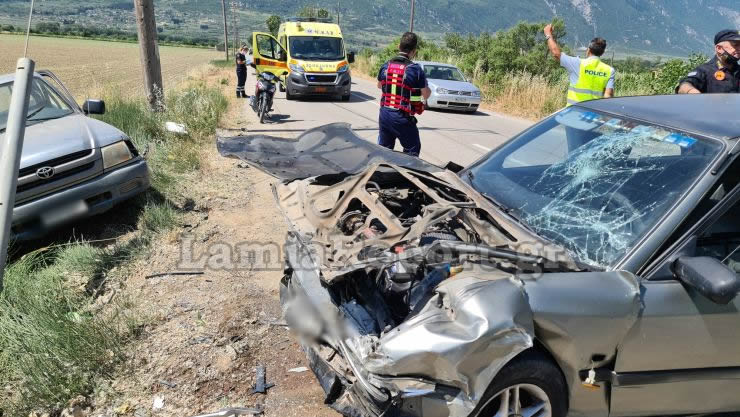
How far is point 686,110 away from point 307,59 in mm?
14932

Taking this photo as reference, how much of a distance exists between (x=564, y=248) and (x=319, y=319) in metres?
1.24

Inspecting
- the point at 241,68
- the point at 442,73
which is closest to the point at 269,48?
the point at 241,68

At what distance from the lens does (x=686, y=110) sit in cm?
300

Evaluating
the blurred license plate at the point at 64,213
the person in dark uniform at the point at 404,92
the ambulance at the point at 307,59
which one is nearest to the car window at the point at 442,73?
the ambulance at the point at 307,59

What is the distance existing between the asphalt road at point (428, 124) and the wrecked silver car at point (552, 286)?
5.14 m

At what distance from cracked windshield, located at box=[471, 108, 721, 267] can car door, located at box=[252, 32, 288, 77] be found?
1392 cm

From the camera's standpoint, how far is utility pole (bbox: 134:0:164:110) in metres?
8.59

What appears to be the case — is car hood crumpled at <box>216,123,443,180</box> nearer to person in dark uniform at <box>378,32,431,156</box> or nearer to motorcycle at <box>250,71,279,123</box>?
person in dark uniform at <box>378,32,431,156</box>

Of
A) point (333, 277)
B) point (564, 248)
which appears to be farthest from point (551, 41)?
point (333, 277)

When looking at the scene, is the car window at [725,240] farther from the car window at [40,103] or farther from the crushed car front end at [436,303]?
the car window at [40,103]

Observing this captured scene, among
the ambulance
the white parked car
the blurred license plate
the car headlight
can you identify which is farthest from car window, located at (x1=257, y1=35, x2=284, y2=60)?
the blurred license plate

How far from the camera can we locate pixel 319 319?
2.43 meters

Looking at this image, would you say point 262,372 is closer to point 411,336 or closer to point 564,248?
point 411,336

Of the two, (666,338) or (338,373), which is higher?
(666,338)
